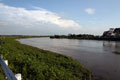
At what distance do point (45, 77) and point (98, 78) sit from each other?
20.3 ft

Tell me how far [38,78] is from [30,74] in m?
0.61

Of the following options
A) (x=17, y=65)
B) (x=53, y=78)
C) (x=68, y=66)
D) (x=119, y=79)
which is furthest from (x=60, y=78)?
(x=119, y=79)

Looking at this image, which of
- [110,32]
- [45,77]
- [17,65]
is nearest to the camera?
[45,77]

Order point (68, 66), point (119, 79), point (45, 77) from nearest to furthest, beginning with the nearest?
point (45, 77)
point (119, 79)
point (68, 66)

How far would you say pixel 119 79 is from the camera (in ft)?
39.2

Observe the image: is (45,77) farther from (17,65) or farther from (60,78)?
(17,65)

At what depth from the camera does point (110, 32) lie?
11844 cm

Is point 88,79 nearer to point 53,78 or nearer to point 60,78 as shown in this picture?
point 60,78

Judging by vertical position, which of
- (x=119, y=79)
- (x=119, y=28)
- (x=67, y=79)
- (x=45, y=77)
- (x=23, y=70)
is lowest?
(x=119, y=79)

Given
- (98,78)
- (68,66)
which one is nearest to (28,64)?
(68,66)

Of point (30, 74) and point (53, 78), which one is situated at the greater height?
point (30, 74)

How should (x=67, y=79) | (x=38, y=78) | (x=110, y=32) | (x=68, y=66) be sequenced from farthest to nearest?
(x=110, y=32), (x=68, y=66), (x=67, y=79), (x=38, y=78)

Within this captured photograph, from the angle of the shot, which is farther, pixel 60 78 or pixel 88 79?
pixel 88 79

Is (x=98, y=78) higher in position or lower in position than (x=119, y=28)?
lower
